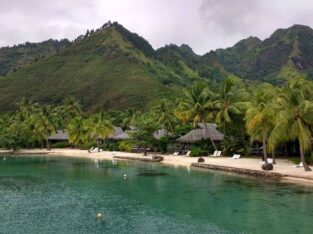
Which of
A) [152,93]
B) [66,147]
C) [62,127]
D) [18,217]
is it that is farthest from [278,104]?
[152,93]

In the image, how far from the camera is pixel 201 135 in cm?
6122

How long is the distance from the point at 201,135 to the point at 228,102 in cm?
715

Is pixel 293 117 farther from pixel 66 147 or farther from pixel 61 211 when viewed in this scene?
pixel 66 147

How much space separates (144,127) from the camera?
208 ft

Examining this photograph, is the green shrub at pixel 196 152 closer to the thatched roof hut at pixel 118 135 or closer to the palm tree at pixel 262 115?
the palm tree at pixel 262 115

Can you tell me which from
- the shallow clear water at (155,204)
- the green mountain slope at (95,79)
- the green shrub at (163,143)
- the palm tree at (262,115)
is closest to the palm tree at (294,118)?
the palm tree at (262,115)

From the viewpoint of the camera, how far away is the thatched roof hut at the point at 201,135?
60.6 metres

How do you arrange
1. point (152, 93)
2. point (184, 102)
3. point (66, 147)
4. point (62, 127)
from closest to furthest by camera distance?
point (184, 102), point (66, 147), point (62, 127), point (152, 93)

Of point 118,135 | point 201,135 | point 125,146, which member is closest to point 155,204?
point 201,135

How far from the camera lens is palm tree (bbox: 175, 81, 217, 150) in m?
58.1

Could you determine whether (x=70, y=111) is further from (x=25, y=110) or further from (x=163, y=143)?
(x=163, y=143)

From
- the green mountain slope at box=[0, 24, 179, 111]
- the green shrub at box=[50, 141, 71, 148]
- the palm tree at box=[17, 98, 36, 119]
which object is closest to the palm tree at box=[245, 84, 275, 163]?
the green shrub at box=[50, 141, 71, 148]

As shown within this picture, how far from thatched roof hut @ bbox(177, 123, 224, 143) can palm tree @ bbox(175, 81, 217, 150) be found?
1417 millimetres

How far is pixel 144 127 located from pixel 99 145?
64.4ft
